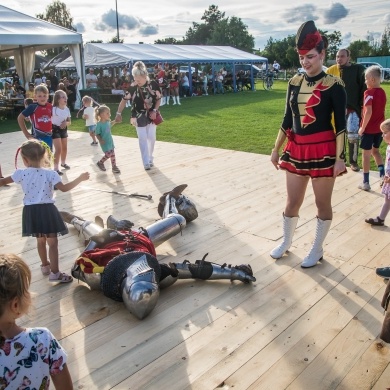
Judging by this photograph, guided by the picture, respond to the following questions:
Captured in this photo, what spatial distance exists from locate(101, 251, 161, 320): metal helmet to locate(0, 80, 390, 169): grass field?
18.5 ft

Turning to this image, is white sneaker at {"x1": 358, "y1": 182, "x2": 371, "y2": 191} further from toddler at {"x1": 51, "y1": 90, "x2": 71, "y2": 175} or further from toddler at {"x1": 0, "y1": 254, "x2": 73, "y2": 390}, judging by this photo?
toddler at {"x1": 0, "y1": 254, "x2": 73, "y2": 390}

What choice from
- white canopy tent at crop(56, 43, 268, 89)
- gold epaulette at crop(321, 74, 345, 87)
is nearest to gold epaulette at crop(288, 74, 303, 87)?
gold epaulette at crop(321, 74, 345, 87)

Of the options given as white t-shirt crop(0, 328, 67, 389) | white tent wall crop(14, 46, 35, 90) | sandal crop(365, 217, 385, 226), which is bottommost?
sandal crop(365, 217, 385, 226)

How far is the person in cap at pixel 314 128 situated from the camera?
3.16 metres

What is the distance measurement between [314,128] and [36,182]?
83.6 inches

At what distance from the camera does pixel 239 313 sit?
294 centimetres

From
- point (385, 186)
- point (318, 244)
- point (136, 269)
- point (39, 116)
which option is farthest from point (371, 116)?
point (39, 116)

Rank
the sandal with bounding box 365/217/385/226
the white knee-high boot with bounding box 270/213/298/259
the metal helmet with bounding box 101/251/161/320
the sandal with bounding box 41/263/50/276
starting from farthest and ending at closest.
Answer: the sandal with bounding box 365/217/385/226 < the white knee-high boot with bounding box 270/213/298/259 < the sandal with bounding box 41/263/50/276 < the metal helmet with bounding box 101/251/161/320

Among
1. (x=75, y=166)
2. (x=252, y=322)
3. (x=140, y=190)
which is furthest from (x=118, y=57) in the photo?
(x=252, y=322)

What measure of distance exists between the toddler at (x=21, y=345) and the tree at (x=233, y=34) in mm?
73943

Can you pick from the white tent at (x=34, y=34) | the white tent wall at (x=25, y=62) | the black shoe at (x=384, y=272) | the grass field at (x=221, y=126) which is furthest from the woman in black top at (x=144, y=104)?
the white tent wall at (x=25, y=62)

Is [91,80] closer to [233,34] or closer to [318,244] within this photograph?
[318,244]

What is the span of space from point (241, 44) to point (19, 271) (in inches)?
2945

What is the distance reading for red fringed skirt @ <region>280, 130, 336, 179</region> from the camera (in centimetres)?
327
